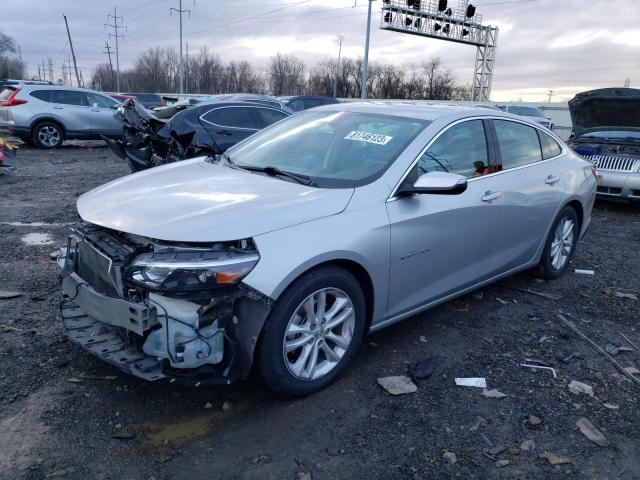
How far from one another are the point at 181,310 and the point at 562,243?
165 inches

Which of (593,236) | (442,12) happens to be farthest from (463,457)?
(442,12)

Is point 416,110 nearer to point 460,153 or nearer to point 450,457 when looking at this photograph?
point 460,153

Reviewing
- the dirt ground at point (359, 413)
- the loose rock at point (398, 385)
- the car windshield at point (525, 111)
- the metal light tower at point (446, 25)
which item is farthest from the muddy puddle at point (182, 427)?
the metal light tower at point (446, 25)

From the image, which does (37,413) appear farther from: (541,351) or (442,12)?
(442,12)

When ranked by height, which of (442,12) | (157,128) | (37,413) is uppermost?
(442,12)

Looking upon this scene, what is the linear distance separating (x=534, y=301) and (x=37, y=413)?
408 centimetres

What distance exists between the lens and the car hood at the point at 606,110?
9.07 meters

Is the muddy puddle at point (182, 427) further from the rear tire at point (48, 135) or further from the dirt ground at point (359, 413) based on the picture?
the rear tire at point (48, 135)

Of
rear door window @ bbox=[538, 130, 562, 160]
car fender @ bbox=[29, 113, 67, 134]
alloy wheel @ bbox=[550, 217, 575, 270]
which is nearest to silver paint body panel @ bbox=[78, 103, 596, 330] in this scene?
rear door window @ bbox=[538, 130, 562, 160]

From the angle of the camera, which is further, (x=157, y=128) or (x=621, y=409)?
(x=157, y=128)

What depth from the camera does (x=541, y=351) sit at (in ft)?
12.9

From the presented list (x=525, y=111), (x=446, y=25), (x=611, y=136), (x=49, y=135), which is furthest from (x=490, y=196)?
(x=446, y=25)

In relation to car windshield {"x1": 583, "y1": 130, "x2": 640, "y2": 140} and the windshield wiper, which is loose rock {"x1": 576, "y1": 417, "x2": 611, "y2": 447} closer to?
the windshield wiper

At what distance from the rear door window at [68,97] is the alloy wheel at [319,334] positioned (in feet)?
47.9
